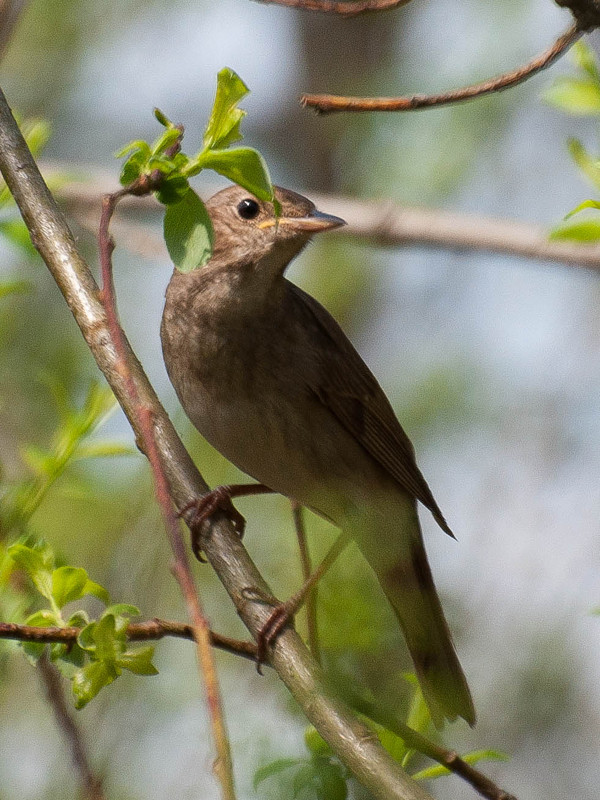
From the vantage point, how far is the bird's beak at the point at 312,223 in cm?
371

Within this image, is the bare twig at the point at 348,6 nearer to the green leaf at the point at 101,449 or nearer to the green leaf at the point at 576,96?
the green leaf at the point at 576,96

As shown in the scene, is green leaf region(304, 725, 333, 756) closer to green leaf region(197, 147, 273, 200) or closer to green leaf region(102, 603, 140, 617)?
green leaf region(102, 603, 140, 617)

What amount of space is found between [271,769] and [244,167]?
122cm

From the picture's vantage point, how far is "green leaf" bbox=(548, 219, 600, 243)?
8.48 ft

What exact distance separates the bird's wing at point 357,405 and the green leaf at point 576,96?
172cm

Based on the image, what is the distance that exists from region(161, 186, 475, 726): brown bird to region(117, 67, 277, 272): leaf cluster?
1.60m

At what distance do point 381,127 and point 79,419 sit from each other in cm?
721

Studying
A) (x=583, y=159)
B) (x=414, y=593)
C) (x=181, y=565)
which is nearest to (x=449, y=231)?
(x=414, y=593)

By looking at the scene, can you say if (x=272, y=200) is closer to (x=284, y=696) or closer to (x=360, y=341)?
(x=284, y=696)

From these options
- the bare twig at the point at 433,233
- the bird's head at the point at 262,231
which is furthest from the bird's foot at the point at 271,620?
the bare twig at the point at 433,233

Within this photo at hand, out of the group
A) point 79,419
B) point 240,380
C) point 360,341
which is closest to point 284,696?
point 79,419

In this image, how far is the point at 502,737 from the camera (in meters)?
4.79

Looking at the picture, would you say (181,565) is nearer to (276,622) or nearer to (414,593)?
(276,622)

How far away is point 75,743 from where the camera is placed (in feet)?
7.38
